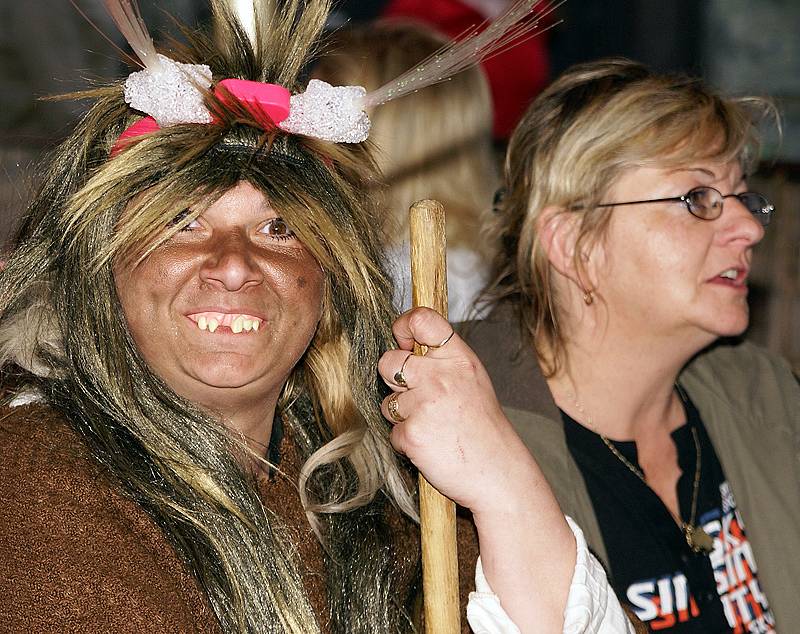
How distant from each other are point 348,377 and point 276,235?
34 centimetres

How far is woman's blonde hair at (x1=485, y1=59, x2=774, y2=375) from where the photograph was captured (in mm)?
2400

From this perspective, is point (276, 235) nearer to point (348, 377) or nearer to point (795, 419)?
point (348, 377)

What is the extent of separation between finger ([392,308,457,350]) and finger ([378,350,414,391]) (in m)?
0.03

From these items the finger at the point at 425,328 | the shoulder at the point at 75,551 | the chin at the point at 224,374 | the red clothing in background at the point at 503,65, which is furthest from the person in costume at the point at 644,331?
the red clothing in background at the point at 503,65

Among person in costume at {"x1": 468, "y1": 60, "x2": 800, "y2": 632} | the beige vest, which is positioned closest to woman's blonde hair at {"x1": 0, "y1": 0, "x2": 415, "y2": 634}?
the beige vest

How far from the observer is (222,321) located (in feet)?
5.59

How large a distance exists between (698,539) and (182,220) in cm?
130

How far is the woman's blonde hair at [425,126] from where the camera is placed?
3.10 m

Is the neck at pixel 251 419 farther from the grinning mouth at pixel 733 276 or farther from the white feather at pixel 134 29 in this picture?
the grinning mouth at pixel 733 276

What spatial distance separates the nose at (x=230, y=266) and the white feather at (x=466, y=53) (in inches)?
13.3

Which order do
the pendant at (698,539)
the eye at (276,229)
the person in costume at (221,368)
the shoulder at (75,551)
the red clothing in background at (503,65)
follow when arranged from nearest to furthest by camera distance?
the shoulder at (75,551) → the person in costume at (221,368) → the eye at (276,229) → the pendant at (698,539) → the red clothing in background at (503,65)

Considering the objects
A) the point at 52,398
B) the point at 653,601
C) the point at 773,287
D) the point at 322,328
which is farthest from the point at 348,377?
the point at 773,287

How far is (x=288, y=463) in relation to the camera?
77.5 inches

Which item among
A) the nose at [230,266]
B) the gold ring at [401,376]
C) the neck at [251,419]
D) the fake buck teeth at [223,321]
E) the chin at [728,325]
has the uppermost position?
the chin at [728,325]
